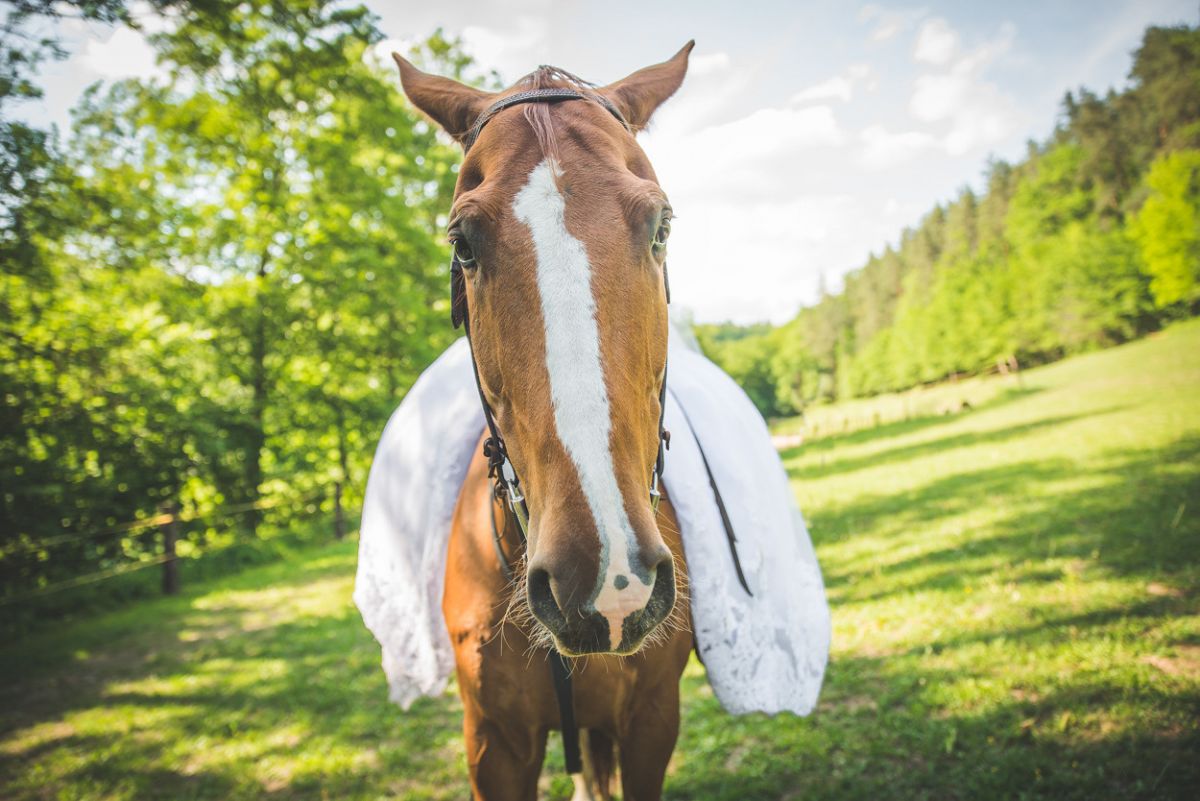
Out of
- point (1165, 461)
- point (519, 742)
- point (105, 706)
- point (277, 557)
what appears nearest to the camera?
point (519, 742)

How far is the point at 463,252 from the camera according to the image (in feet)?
4.44

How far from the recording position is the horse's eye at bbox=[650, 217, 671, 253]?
4.50ft

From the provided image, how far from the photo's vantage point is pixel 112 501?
942 cm

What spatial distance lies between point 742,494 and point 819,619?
2.31ft

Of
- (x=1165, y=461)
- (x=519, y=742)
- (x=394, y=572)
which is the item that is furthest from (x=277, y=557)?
(x=1165, y=461)

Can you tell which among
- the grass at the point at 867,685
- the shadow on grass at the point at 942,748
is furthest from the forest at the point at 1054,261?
the shadow on grass at the point at 942,748

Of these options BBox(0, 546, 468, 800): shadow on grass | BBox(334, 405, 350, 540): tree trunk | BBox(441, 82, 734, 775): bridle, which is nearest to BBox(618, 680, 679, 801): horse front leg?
BBox(441, 82, 734, 775): bridle

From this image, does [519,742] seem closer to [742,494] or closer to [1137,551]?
[742,494]

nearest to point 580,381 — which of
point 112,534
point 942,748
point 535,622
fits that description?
point 535,622

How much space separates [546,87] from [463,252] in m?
0.66

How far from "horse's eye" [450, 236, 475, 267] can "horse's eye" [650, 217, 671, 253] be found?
483 millimetres

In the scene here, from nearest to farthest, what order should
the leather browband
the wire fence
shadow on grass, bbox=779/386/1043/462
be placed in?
the leather browband → the wire fence → shadow on grass, bbox=779/386/1043/462

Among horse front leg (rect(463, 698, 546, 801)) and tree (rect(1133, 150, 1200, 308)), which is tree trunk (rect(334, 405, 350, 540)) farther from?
tree (rect(1133, 150, 1200, 308))

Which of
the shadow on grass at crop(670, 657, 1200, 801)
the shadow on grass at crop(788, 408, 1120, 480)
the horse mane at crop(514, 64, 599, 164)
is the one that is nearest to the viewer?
the horse mane at crop(514, 64, 599, 164)
